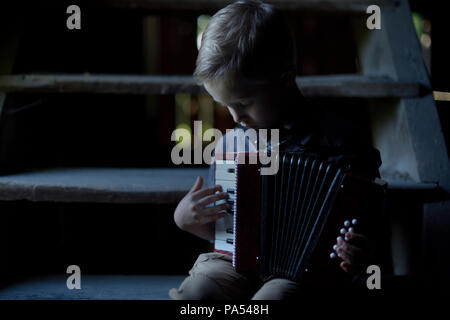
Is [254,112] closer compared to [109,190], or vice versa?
[254,112]

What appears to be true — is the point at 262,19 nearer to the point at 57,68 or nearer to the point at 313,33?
the point at 57,68

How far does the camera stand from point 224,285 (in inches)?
45.1

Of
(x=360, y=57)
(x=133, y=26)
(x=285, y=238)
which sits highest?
(x=133, y=26)

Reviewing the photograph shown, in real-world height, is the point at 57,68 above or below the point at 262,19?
above

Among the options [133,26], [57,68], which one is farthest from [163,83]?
[133,26]

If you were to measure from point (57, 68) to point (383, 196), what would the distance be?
5.88ft

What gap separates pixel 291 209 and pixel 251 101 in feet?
1.01

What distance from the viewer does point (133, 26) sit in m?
3.09

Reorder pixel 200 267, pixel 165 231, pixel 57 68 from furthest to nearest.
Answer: pixel 165 231
pixel 57 68
pixel 200 267

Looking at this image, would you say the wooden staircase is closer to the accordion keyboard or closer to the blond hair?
the accordion keyboard

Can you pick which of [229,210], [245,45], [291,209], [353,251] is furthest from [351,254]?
[245,45]

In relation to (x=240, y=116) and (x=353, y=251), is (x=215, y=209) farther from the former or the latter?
(x=353, y=251)

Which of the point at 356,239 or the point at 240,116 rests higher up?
the point at 240,116

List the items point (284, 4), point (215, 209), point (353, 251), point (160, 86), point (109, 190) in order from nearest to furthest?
point (353, 251) < point (215, 209) < point (109, 190) < point (160, 86) < point (284, 4)
